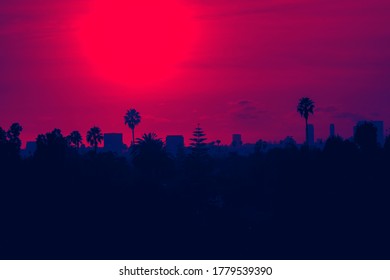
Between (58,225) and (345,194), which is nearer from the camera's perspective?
(58,225)

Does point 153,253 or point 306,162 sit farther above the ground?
point 306,162

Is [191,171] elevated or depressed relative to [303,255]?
elevated

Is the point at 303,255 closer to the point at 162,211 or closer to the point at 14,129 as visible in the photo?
the point at 162,211

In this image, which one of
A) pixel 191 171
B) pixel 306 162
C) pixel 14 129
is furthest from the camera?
pixel 14 129

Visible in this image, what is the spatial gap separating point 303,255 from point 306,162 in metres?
27.9

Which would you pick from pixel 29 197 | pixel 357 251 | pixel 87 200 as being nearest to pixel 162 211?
pixel 87 200

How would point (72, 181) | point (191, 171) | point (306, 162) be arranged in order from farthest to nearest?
point (191, 171) → point (306, 162) → point (72, 181)

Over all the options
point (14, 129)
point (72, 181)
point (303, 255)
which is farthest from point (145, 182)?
point (14, 129)

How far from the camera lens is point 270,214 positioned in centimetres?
8356

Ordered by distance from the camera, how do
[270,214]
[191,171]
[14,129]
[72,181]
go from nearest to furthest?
[72,181] < [270,214] < [191,171] < [14,129]

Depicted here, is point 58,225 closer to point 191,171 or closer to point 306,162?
point 306,162

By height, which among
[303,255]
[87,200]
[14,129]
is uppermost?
[14,129]

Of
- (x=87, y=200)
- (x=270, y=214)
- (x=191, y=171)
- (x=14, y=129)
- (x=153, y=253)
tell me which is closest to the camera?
(x=153, y=253)

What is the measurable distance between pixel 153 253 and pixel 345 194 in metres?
23.8
